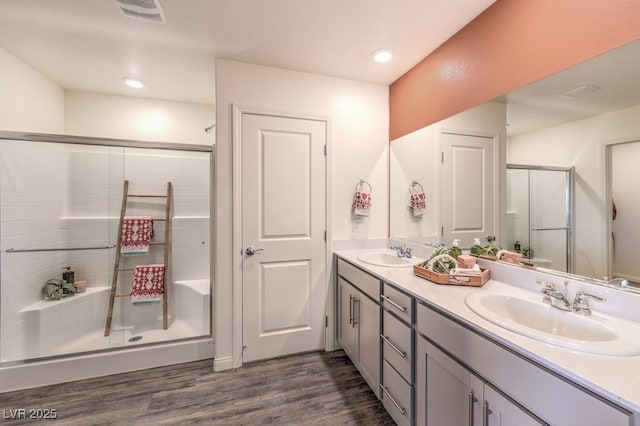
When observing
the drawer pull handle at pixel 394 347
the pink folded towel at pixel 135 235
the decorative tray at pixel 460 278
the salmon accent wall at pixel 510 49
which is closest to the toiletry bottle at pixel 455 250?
the decorative tray at pixel 460 278

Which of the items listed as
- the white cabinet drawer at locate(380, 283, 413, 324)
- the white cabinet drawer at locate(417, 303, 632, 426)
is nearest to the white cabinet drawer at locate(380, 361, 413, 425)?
the white cabinet drawer at locate(380, 283, 413, 324)

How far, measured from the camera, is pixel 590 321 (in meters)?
1.02

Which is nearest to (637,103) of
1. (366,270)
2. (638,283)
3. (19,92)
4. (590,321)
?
(638,283)

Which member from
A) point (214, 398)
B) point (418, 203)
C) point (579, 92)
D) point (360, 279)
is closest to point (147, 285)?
point (214, 398)

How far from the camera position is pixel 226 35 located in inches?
72.8

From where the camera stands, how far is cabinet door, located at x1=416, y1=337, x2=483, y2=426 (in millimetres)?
1014

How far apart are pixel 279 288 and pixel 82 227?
2215 mm

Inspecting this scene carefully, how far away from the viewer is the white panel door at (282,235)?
7.25 feet

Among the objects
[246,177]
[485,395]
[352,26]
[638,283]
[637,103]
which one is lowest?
[485,395]

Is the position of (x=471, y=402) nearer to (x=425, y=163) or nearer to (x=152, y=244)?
(x=425, y=163)

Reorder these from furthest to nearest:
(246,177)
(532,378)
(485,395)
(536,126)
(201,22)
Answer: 1. (246,177)
2. (201,22)
3. (536,126)
4. (485,395)
5. (532,378)

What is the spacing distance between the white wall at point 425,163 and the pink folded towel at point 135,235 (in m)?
2.49

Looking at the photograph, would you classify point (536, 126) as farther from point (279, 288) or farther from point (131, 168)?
point (131, 168)

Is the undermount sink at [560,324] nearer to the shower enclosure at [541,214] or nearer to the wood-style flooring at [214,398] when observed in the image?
the shower enclosure at [541,214]
